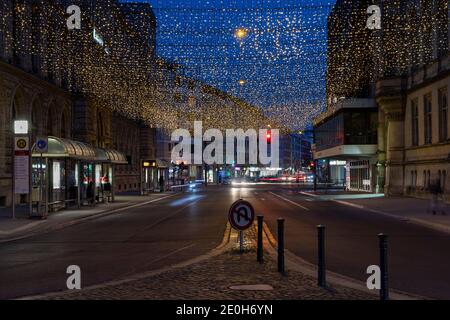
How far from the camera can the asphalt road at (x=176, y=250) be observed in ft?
35.3

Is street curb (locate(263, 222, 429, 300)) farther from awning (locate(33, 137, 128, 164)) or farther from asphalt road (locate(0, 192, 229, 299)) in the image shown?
awning (locate(33, 137, 128, 164))

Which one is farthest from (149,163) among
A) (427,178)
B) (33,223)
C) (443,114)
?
(33,223)

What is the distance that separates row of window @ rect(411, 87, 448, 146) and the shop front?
20374mm

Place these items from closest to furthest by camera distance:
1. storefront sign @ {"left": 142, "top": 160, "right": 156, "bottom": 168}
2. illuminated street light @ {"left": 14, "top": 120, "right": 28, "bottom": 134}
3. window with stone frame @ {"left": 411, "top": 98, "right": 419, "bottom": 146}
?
illuminated street light @ {"left": 14, "top": 120, "right": 28, "bottom": 134}, window with stone frame @ {"left": 411, "top": 98, "right": 419, "bottom": 146}, storefront sign @ {"left": 142, "top": 160, "right": 156, "bottom": 168}

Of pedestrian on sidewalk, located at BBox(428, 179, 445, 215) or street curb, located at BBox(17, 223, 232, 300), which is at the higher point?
pedestrian on sidewalk, located at BBox(428, 179, 445, 215)

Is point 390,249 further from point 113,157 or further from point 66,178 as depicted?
point 113,157

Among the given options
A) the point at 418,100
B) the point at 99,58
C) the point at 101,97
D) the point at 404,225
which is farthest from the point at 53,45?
the point at 418,100

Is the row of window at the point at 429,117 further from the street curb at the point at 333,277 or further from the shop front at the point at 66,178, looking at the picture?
the street curb at the point at 333,277

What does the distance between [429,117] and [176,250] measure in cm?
2974

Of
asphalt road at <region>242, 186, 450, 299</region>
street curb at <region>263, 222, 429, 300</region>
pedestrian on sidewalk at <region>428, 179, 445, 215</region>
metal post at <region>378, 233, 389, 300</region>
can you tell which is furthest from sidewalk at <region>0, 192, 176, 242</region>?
pedestrian on sidewalk at <region>428, 179, 445, 215</region>

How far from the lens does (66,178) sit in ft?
109

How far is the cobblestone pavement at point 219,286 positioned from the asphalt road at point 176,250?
3.76ft

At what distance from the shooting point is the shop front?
1027 inches
